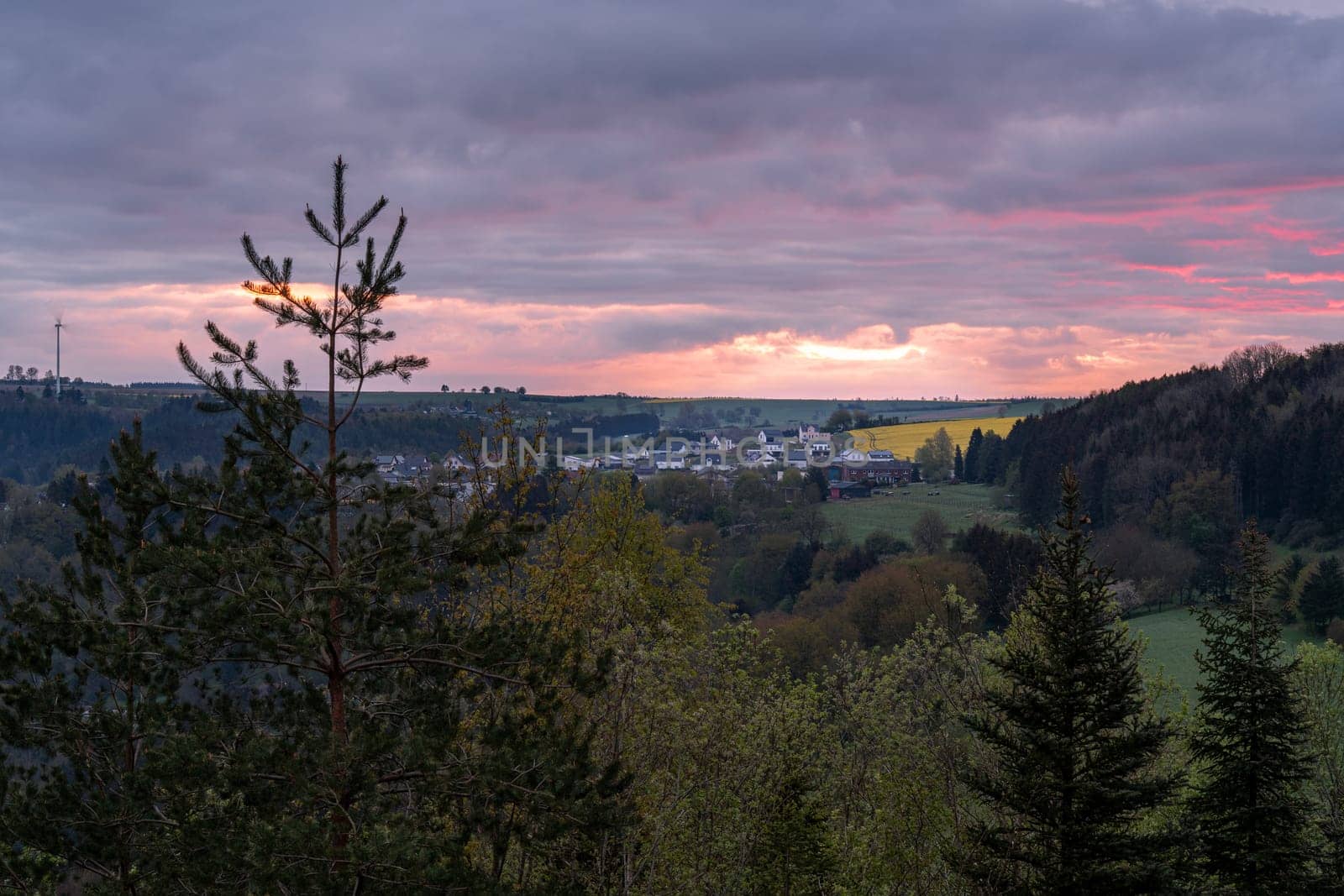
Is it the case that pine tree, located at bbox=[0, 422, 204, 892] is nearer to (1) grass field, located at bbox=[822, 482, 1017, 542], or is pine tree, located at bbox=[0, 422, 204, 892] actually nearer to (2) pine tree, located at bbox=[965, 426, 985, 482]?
(1) grass field, located at bbox=[822, 482, 1017, 542]

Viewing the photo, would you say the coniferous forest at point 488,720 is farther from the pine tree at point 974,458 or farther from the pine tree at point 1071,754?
the pine tree at point 974,458

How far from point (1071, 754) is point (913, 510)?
125m

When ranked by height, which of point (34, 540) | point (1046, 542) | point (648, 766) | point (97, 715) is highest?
point (1046, 542)

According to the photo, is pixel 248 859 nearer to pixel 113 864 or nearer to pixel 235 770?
pixel 235 770

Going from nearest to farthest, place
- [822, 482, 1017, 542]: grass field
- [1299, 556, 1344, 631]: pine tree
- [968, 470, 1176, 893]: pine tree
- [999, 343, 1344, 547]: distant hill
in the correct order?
1. [968, 470, 1176, 893]: pine tree
2. [1299, 556, 1344, 631]: pine tree
3. [999, 343, 1344, 547]: distant hill
4. [822, 482, 1017, 542]: grass field

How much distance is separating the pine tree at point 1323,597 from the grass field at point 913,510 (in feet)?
147

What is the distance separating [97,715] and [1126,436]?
5568 inches

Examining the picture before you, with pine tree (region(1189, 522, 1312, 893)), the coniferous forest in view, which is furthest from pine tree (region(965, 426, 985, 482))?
pine tree (region(1189, 522, 1312, 893))

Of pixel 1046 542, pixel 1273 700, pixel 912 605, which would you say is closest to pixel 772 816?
pixel 1046 542

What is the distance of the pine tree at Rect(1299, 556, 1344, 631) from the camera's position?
76375 millimetres

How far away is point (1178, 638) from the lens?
71938mm

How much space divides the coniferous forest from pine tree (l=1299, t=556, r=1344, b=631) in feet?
179

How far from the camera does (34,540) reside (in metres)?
128

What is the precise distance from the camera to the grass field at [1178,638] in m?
61.2
